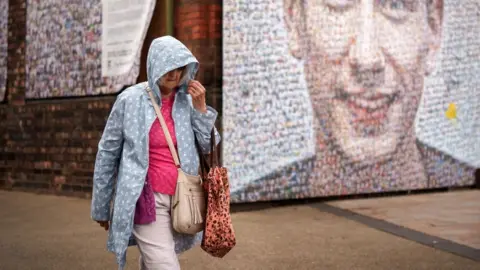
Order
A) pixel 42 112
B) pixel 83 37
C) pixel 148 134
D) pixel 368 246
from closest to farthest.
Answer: pixel 148 134, pixel 368 246, pixel 83 37, pixel 42 112

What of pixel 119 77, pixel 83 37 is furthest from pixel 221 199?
pixel 83 37

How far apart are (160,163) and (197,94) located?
15.7 inches

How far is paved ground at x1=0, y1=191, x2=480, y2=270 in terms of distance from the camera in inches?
266

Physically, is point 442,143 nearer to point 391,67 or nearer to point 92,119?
point 391,67

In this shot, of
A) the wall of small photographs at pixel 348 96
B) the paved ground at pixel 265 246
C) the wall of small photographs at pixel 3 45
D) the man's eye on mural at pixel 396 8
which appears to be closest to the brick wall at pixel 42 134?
the wall of small photographs at pixel 3 45

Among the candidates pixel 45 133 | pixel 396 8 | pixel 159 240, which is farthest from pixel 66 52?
pixel 159 240

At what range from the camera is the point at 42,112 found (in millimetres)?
12859

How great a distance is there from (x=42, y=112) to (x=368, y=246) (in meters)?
6.91

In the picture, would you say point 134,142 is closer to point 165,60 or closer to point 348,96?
point 165,60

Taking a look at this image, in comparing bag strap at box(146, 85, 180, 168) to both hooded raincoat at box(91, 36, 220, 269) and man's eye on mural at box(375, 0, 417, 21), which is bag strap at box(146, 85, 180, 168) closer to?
hooded raincoat at box(91, 36, 220, 269)

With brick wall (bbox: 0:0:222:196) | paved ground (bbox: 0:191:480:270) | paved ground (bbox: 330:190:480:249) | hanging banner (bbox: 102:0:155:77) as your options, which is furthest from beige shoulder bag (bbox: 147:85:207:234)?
hanging banner (bbox: 102:0:155:77)

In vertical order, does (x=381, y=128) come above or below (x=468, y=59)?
below

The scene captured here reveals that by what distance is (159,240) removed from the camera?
4094 millimetres

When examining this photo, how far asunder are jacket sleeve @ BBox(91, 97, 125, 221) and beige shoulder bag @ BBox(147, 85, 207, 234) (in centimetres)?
20
